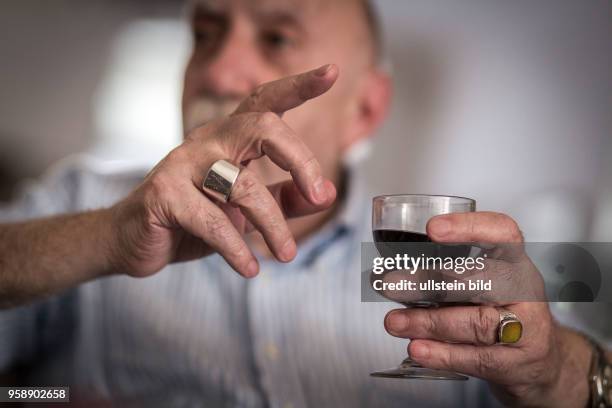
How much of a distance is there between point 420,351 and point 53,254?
486 mm

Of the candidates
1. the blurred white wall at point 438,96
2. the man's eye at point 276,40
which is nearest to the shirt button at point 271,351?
the man's eye at point 276,40

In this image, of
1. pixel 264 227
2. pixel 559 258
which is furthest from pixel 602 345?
pixel 264 227

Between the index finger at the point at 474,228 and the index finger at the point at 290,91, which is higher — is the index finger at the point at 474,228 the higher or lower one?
the lower one

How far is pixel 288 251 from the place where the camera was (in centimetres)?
63

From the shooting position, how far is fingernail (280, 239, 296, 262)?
2.07 ft

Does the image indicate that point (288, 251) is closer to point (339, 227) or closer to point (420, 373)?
point (420, 373)

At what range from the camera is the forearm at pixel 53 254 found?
2.39 feet

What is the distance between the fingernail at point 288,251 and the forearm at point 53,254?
0.75 ft

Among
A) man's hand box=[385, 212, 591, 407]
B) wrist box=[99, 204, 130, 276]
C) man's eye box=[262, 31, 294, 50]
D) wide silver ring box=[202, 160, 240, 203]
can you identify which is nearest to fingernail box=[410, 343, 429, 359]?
man's hand box=[385, 212, 591, 407]

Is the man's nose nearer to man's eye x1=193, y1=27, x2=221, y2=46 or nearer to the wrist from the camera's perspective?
man's eye x1=193, y1=27, x2=221, y2=46

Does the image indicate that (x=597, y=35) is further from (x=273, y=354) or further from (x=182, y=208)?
(x=182, y=208)

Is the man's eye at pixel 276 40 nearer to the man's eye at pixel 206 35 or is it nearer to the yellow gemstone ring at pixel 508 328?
the man's eye at pixel 206 35

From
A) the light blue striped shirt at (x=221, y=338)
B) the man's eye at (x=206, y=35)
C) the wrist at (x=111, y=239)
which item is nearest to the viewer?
the wrist at (x=111, y=239)

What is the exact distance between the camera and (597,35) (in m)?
2.30
